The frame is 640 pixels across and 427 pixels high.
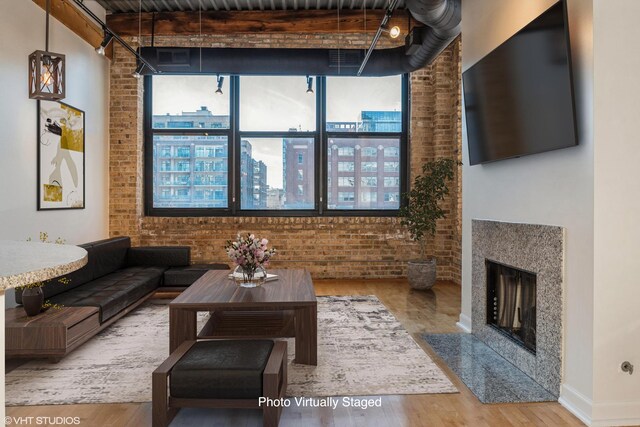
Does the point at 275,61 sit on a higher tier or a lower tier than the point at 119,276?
higher

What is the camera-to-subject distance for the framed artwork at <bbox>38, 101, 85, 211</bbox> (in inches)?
203

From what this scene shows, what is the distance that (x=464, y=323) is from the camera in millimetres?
4539

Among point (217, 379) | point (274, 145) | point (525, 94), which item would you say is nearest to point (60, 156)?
point (274, 145)

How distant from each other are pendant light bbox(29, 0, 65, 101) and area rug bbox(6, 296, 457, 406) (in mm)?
2117

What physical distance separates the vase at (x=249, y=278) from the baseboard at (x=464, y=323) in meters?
2.03

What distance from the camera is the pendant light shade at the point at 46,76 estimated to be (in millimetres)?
3578

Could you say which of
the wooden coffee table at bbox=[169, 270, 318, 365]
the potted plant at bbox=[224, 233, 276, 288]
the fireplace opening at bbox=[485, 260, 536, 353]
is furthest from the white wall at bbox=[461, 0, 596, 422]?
the potted plant at bbox=[224, 233, 276, 288]

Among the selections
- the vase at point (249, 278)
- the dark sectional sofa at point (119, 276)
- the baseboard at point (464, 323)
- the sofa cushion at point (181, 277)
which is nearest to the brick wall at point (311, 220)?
the dark sectional sofa at point (119, 276)

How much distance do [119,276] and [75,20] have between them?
11.3 feet

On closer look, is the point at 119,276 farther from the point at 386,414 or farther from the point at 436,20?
the point at 436,20

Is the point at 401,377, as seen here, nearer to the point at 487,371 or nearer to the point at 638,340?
the point at 487,371

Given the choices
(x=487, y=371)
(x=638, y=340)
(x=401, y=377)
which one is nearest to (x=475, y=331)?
(x=487, y=371)

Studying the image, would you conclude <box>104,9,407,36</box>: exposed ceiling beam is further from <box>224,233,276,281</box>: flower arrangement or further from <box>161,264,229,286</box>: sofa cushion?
<box>224,233,276,281</box>: flower arrangement

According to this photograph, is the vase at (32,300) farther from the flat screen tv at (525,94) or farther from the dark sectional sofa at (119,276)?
the flat screen tv at (525,94)
